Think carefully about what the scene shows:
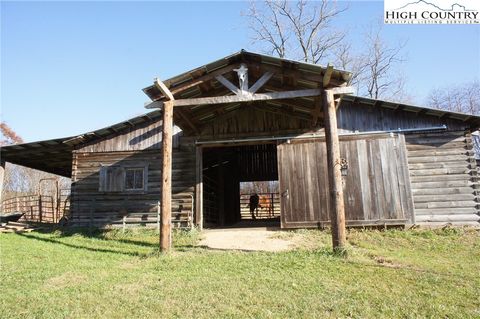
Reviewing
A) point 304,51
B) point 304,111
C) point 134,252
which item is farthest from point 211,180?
point 304,51

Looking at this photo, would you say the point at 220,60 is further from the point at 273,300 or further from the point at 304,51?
the point at 304,51

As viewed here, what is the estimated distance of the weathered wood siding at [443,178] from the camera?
11578 mm

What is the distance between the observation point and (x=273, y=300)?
544 cm

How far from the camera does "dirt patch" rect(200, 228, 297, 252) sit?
386 inches

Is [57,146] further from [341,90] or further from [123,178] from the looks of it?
[341,90]

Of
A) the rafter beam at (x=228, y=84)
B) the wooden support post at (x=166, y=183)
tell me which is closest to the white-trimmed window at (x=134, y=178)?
the wooden support post at (x=166, y=183)

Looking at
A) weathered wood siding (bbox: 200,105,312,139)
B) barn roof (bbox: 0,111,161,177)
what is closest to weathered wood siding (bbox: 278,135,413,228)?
weathered wood siding (bbox: 200,105,312,139)

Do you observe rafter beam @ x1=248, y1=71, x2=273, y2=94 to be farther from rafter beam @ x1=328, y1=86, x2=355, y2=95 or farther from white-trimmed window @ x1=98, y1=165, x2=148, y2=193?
white-trimmed window @ x1=98, y1=165, x2=148, y2=193

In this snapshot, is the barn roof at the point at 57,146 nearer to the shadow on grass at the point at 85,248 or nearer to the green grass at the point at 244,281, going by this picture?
the shadow on grass at the point at 85,248

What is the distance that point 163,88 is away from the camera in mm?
9359

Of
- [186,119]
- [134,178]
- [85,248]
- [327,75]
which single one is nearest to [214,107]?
[186,119]

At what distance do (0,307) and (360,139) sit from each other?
1081 cm

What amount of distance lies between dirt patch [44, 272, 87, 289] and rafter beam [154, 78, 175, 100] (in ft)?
15.9

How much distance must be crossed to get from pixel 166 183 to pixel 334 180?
4.27 meters
